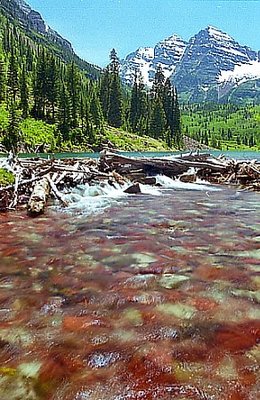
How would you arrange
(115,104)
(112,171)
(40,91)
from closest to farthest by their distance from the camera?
1. (112,171)
2. (40,91)
3. (115,104)

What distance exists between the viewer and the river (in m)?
2.99

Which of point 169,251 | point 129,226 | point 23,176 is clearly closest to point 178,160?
point 23,176

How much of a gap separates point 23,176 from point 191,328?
12.3 metres

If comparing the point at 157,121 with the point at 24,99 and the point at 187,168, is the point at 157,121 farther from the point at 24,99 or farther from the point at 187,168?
the point at 187,168

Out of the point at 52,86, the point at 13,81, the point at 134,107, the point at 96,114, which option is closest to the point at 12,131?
the point at 52,86

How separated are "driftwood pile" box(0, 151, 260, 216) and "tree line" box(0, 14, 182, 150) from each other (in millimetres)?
57796

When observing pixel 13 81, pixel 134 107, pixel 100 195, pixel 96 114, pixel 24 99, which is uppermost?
pixel 13 81

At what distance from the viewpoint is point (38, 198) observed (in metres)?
11.4

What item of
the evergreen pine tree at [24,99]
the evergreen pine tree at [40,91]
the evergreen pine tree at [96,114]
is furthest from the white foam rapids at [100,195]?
the evergreen pine tree at [40,91]

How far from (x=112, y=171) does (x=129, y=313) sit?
50.0ft

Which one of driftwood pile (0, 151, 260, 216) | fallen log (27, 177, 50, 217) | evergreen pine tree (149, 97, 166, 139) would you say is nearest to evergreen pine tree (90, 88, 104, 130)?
evergreen pine tree (149, 97, 166, 139)

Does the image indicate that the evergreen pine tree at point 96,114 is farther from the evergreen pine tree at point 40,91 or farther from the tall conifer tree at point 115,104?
the tall conifer tree at point 115,104

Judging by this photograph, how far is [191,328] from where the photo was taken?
3.84 m

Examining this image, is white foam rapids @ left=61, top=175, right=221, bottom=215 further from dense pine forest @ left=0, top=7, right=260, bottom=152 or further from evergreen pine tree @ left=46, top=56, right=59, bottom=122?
evergreen pine tree @ left=46, top=56, right=59, bottom=122
